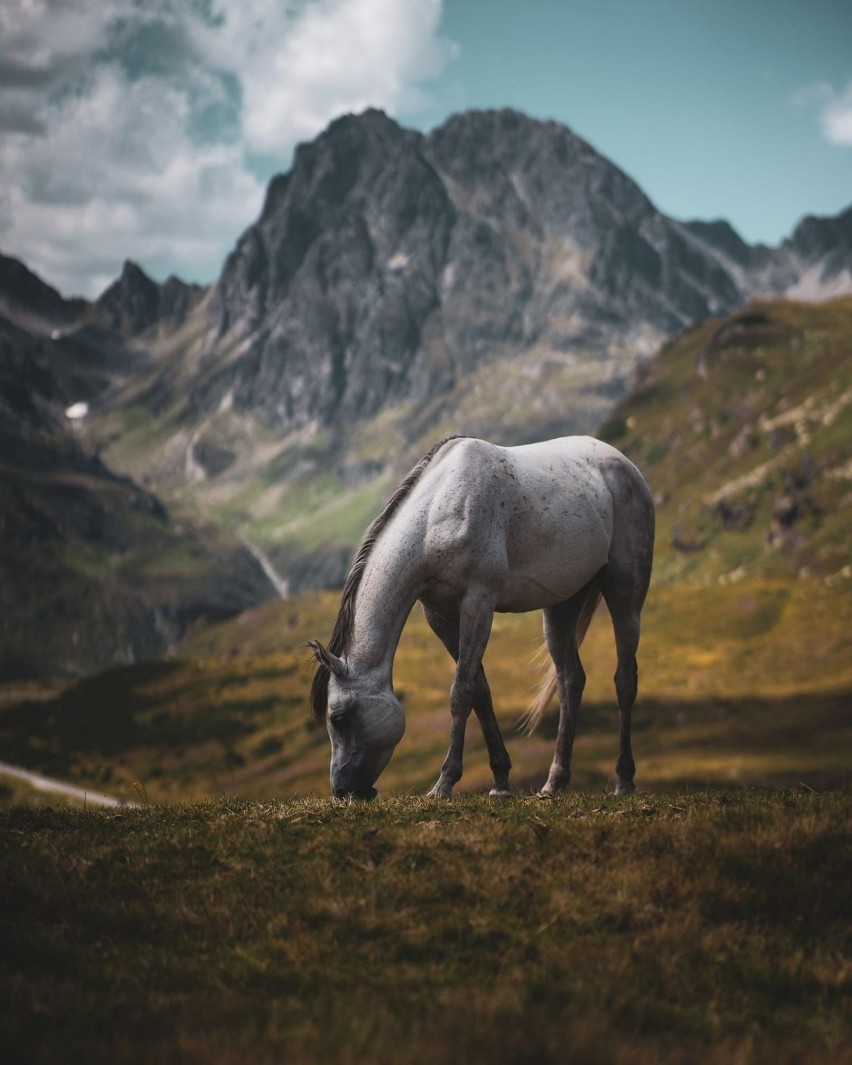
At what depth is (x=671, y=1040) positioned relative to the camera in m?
7.32

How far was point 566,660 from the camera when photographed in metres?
17.7

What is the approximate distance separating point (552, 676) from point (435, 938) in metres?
9.73

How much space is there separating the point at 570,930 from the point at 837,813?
11.9 feet

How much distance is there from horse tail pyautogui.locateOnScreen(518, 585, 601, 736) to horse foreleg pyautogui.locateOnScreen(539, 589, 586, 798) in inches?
7.1

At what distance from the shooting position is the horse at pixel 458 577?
48.3ft

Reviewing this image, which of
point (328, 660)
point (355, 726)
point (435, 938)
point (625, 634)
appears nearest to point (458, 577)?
point (328, 660)

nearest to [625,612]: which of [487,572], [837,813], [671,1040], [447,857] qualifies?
[487,572]

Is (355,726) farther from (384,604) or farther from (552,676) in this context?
(552,676)

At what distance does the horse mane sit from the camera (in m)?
15.0

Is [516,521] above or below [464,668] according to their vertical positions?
above

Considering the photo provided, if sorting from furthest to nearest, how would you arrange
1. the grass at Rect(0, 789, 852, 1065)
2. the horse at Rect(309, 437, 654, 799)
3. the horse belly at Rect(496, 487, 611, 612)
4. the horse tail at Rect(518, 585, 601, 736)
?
the horse tail at Rect(518, 585, 601, 736), the horse belly at Rect(496, 487, 611, 612), the horse at Rect(309, 437, 654, 799), the grass at Rect(0, 789, 852, 1065)

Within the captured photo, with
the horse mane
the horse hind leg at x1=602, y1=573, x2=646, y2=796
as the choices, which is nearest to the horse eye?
the horse mane

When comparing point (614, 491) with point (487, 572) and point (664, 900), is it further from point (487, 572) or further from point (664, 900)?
point (664, 900)

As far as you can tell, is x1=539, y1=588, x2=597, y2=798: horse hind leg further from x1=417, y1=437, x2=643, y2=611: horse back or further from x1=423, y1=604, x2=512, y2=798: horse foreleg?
x1=423, y1=604, x2=512, y2=798: horse foreleg
